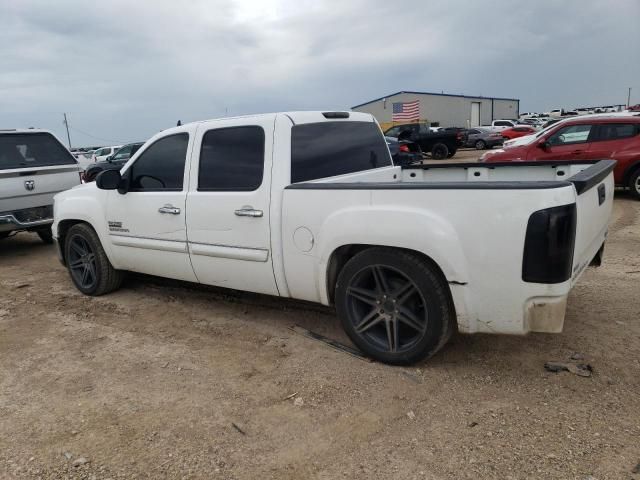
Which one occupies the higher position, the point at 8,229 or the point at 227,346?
the point at 8,229

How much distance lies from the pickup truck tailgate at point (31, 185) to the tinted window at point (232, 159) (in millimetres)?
4385

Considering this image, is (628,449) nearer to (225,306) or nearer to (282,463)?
(282,463)

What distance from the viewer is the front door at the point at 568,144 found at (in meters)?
9.97

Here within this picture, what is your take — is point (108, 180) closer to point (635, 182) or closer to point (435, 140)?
point (635, 182)

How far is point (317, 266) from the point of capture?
3514 mm

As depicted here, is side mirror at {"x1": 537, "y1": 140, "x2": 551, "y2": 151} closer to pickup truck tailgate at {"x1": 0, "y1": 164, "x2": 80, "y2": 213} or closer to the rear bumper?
pickup truck tailgate at {"x1": 0, "y1": 164, "x2": 80, "y2": 213}

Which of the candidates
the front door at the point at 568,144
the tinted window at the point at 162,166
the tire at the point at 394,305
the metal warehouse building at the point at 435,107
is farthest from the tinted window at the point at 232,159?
the metal warehouse building at the point at 435,107

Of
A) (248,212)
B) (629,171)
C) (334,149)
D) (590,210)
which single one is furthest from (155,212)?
(629,171)

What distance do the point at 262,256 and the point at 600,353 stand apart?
2.44 metres

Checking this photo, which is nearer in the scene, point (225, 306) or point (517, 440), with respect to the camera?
point (517, 440)

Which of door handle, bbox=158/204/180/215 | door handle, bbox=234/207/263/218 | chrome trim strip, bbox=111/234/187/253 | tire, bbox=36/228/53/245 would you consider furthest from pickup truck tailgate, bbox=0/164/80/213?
door handle, bbox=234/207/263/218

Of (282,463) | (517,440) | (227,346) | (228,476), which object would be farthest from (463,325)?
(227,346)

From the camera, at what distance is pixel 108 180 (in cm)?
452

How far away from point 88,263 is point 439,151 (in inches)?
763
